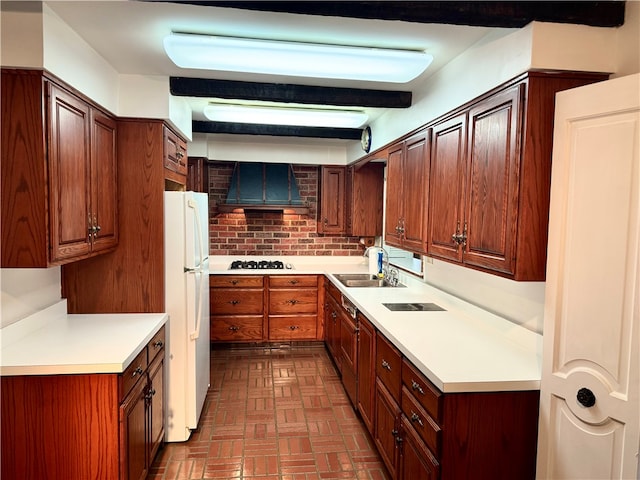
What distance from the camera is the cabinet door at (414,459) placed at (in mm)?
1758

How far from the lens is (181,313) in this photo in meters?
2.85

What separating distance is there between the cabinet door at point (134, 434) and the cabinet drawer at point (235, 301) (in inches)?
92.3

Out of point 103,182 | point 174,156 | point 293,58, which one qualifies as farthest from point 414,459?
point 174,156

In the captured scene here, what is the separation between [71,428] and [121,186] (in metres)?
1.50

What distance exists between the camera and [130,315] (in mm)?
2746

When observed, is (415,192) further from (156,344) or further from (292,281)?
(292,281)

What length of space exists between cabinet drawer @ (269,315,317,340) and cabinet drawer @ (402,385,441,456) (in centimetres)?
276

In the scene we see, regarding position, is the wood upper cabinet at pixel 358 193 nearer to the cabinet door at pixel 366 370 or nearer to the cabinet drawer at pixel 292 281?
the cabinet drawer at pixel 292 281

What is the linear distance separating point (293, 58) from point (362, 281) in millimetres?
2489

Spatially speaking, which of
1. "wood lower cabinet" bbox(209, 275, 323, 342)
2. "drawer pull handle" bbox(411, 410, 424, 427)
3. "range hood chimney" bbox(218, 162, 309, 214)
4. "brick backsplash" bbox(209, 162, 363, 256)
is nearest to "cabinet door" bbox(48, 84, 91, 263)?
"drawer pull handle" bbox(411, 410, 424, 427)

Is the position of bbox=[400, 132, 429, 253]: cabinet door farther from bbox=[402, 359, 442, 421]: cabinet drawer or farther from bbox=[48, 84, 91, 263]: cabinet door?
bbox=[48, 84, 91, 263]: cabinet door

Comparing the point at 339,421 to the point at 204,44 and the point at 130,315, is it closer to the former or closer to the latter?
the point at 130,315

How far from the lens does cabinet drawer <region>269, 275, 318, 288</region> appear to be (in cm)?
472

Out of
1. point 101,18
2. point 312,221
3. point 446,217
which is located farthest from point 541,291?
point 312,221
